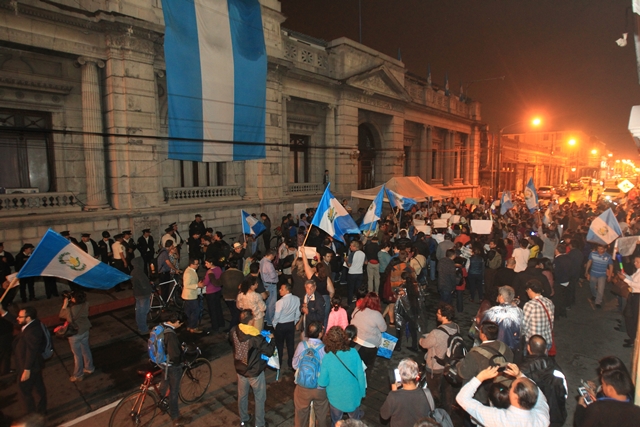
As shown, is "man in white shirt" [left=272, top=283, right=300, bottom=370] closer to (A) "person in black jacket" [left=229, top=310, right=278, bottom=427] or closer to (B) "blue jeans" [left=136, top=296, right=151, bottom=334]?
(A) "person in black jacket" [left=229, top=310, right=278, bottom=427]

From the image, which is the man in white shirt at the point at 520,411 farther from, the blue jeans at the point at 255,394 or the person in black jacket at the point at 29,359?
the person in black jacket at the point at 29,359

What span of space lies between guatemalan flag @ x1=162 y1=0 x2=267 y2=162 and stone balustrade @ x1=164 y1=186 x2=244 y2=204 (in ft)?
8.64

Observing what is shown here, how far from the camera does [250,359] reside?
5105mm

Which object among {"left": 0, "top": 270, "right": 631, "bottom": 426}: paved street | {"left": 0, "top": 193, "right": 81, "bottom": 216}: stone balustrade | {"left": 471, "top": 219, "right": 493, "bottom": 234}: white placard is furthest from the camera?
{"left": 471, "top": 219, "right": 493, "bottom": 234}: white placard

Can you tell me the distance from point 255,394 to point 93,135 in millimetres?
11512

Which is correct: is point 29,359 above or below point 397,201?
below

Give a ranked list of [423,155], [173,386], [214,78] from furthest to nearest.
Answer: [423,155]
[214,78]
[173,386]

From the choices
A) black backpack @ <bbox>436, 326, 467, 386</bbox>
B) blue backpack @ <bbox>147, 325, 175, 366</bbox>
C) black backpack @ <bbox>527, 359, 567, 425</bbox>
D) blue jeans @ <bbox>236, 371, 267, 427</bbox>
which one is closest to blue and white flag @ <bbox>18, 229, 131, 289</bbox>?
blue backpack @ <bbox>147, 325, 175, 366</bbox>

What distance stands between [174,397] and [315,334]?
8.36 ft

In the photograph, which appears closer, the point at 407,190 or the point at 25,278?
the point at 25,278

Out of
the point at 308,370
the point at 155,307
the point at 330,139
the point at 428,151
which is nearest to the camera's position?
the point at 308,370

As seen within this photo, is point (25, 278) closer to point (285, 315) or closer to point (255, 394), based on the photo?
point (285, 315)

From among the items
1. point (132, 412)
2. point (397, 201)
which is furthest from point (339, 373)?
point (397, 201)

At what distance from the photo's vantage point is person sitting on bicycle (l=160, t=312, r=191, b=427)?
5328 millimetres
